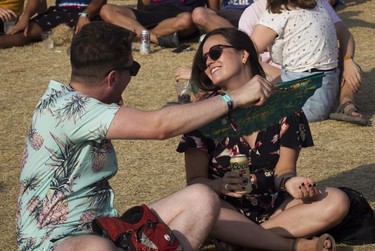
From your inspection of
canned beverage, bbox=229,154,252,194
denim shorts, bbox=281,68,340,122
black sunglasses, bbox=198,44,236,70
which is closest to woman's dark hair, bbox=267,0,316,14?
denim shorts, bbox=281,68,340,122

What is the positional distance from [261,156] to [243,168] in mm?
397

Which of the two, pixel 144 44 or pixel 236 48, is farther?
pixel 144 44

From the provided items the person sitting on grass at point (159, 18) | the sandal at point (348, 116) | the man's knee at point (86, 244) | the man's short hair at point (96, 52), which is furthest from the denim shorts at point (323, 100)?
the man's knee at point (86, 244)

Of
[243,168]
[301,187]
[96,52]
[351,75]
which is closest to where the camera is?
[96,52]

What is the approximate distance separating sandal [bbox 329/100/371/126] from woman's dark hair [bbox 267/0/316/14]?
2.97 ft

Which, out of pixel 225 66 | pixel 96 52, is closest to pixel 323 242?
pixel 225 66

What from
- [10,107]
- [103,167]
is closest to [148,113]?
[103,167]

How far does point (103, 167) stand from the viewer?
4.09m

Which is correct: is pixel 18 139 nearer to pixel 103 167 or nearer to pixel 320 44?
pixel 320 44

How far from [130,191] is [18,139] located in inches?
63.0

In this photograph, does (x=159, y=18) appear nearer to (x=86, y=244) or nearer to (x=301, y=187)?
(x=301, y=187)

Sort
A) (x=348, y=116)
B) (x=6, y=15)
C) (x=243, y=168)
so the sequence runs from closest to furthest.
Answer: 1. (x=243, y=168)
2. (x=348, y=116)
3. (x=6, y=15)

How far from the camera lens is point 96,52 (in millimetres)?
3988

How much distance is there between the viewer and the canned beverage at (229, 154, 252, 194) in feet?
15.1
